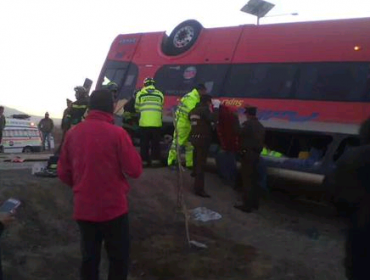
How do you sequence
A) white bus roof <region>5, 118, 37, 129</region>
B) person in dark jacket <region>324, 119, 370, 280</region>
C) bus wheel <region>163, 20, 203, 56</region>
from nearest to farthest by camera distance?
person in dark jacket <region>324, 119, 370, 280</region>, bus wheel <region>163, 20, 203, 56</region>, white bus roof <region>5, 118, 37, 129</region>

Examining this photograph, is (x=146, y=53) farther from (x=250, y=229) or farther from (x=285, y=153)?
(x=250, y=229)

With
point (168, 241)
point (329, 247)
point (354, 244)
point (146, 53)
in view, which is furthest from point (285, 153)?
point (354, 244)

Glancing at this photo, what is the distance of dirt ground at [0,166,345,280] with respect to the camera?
607cm

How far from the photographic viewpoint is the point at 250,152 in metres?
8.70

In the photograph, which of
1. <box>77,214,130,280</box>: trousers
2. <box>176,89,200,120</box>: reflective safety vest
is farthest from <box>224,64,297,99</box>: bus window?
<box>77,214,130,280</box>: trousers

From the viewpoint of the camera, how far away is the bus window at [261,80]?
30.4ft

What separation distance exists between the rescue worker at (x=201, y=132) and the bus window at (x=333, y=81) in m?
1.52

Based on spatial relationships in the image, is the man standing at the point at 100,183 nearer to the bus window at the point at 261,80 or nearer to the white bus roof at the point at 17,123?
the bus window at the point at 261,80

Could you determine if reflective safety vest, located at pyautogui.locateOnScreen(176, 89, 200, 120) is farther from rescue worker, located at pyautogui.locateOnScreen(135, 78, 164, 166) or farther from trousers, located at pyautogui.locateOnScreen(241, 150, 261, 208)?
→ trousers, located at pyautogui.locateOnScreen(241, 150, 261, 208)

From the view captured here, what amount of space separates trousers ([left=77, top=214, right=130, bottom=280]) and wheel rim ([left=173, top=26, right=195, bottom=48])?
24.1 feet

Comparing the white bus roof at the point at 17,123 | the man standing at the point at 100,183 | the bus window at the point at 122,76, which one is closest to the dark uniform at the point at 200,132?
the bus window at the point at 122,76

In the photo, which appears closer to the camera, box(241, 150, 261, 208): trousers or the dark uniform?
box(241, 150, 261, 208): trousers

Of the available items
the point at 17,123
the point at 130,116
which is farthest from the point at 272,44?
the point at 17,123

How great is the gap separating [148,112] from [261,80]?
207 centimetres
